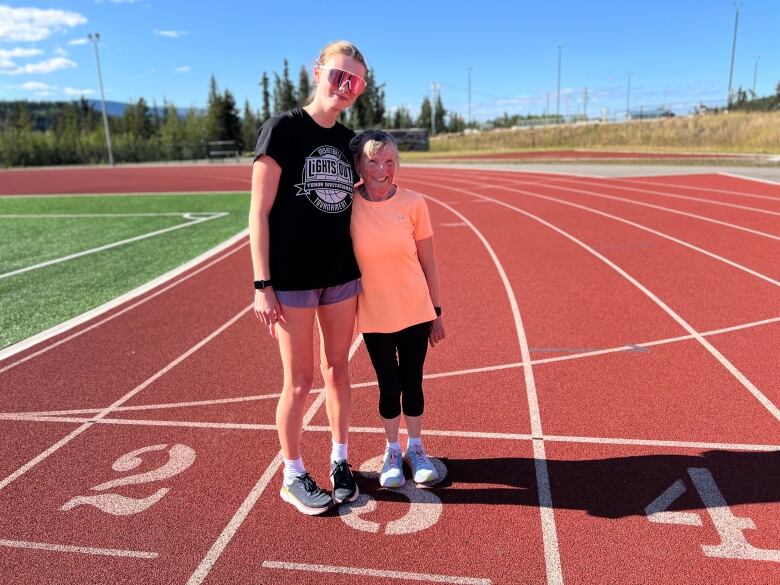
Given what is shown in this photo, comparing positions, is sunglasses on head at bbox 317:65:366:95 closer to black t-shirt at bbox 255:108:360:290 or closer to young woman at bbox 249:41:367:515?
young woman at bbox 249:41:367:515

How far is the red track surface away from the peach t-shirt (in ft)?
3.13

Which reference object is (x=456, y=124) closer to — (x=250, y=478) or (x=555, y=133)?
(x=555, y=133)

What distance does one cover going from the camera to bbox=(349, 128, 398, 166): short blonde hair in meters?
2.52

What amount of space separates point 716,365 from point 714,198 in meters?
10.6

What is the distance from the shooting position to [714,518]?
102 inches

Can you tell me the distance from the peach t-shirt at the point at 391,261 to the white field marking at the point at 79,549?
1.43 metres

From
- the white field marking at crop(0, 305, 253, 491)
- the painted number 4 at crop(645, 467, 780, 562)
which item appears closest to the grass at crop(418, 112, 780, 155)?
the white field marking at crop(0, 305, 253, 491)

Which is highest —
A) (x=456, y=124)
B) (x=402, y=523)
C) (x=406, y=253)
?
(x=456, y=124)

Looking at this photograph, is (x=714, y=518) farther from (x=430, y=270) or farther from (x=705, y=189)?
(x=705, y=189)

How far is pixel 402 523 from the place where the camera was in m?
2.65

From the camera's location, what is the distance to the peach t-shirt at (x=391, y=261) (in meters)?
2.61

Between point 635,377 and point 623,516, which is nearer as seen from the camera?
point 623,516

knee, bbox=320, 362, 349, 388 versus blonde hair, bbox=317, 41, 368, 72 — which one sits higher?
blonde hair, bbox=317, 41, 368, 72

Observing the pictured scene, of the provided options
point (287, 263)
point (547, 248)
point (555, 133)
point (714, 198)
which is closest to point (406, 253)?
point (287, 263)
